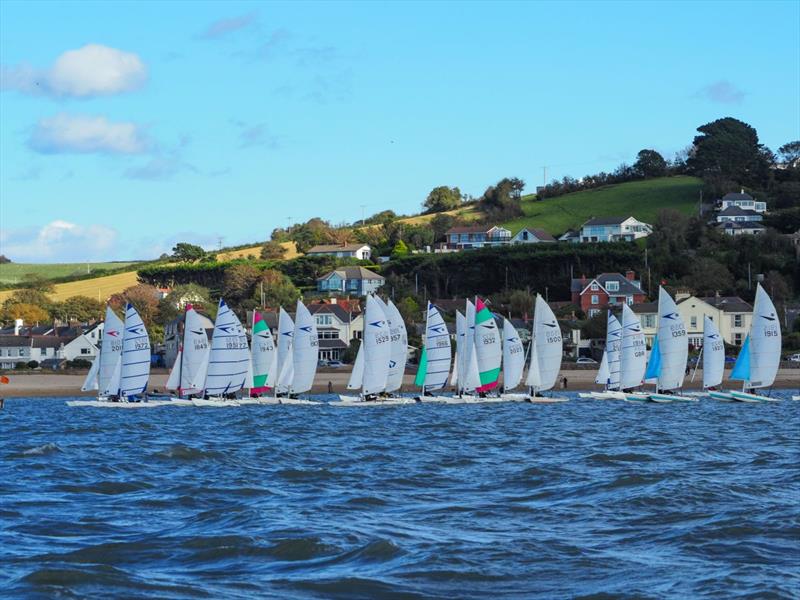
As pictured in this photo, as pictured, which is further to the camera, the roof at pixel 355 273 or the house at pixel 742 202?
the house at pixel 742 202

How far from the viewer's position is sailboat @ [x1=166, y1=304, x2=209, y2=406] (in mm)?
65375

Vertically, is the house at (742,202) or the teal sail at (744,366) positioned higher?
the house at (742,202)

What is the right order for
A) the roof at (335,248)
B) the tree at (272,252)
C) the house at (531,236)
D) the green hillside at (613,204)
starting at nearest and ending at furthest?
the house at (531,236) < the roof at (335,248) < the tree at (272,252) < the green hillside at (613,204)

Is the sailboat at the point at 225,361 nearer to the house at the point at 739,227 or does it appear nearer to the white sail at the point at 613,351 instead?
the white sail at the point at 613,351

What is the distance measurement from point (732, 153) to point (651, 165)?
51.7 ft

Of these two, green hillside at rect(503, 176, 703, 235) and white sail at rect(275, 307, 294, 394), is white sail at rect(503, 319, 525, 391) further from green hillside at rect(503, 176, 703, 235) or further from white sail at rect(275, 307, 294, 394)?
green hillside at rect(503, 176, 703, 235)

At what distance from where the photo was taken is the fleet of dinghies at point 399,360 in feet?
208

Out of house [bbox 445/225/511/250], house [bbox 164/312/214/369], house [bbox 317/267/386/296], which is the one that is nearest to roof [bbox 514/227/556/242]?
house [bbox 445/225/511/250]

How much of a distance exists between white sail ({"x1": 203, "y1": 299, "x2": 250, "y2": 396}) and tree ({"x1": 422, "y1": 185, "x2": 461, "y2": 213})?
4194 inches

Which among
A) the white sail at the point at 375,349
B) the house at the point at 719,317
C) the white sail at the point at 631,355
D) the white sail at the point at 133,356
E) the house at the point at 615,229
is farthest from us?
the house at the point at 615,229

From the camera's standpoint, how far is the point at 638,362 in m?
67.2

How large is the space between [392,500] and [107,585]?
8.53 meters

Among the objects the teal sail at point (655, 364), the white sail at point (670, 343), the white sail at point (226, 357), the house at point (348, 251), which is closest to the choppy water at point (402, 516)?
the white sail at point (226, 357)

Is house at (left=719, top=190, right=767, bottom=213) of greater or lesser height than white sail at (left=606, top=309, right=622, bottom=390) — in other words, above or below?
above
